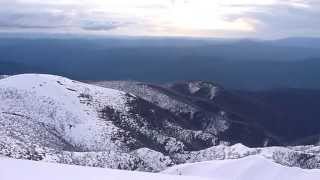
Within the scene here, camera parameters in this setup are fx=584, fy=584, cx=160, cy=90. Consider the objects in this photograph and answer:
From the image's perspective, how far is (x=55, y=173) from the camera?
1736 cm

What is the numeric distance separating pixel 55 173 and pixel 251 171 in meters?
16.5

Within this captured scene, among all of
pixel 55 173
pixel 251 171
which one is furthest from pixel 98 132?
pixel 55 173

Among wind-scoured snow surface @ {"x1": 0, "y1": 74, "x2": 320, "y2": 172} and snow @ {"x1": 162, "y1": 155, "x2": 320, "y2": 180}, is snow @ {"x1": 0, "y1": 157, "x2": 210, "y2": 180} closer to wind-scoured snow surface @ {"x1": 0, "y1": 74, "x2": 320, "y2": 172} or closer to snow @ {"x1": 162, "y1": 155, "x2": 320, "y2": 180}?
snow @ {"x1": 162, "y1": 155, "x2": 320, "y2": 180}

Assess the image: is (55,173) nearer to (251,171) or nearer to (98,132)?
(251,171)

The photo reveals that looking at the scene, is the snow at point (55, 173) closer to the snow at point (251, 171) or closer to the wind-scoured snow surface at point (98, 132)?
the snow at point (251, 171)

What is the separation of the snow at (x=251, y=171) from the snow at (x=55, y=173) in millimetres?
11963

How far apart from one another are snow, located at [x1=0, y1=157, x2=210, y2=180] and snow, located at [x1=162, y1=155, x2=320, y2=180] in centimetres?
1196

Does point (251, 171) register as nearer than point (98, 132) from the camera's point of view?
Yes

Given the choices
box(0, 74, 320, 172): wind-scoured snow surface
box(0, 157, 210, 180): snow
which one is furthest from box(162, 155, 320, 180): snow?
box(0, 74, 320, 172): wind-scoured snow surface

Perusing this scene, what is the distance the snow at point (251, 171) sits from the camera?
30.2 metres

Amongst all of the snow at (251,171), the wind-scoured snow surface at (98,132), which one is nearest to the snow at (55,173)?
the snow at (251,171)

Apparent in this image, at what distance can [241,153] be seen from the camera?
65562mm

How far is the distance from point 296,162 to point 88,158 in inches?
1204

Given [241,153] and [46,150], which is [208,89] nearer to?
[241,153]
